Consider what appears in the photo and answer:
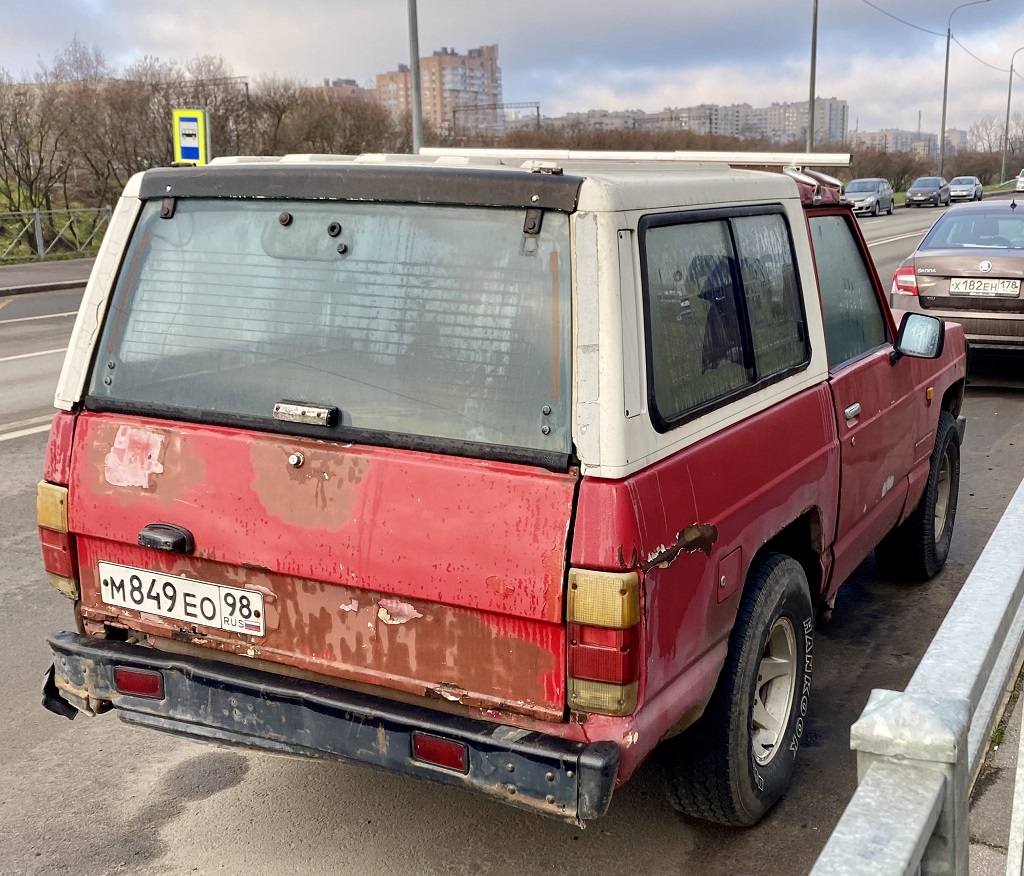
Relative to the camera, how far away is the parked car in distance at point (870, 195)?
44.9m

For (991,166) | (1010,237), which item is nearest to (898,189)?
(991,166)

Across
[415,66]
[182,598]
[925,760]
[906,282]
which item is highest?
[415,66]

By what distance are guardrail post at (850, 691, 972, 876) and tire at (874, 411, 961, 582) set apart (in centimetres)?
389

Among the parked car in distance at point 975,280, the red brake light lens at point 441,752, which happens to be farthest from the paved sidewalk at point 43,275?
the red brake light lens at point 441,752

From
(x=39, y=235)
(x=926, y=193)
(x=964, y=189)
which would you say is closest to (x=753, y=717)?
(x=39, y=235)

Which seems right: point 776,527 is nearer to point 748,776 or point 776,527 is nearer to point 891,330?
point 748,776

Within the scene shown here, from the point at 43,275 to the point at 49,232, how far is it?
4145mm

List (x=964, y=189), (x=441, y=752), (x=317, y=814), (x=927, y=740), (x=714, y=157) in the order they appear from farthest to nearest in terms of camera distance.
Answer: (x=964, y=189) < (x=714, y=157) < (x=317, y=814) < (x=441, y=752) < (x=927, y=740)

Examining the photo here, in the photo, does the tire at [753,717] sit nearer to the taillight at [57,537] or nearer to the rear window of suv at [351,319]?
the rear window of suv at [351,319]

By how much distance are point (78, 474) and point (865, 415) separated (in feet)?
8.93

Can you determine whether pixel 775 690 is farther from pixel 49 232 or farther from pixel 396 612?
pixel 49 232

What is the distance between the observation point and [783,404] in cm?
354

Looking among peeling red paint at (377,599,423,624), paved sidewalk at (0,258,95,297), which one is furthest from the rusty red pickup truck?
paved sidewalk at (0,258,95,297)

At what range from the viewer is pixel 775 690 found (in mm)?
3549
